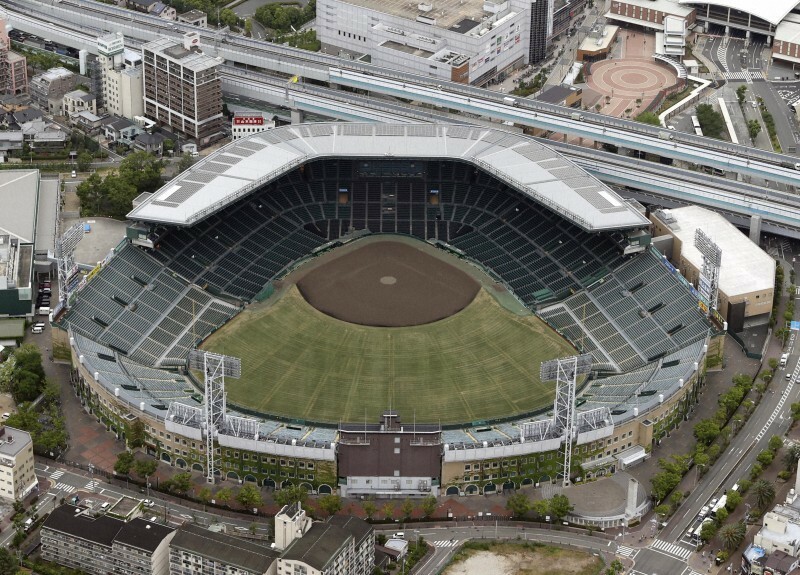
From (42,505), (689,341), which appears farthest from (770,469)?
(42,505)

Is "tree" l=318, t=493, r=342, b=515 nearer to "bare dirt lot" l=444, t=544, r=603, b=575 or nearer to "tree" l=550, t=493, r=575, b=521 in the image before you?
"bare dirt lot" l=444, t=544, r=603, b=575

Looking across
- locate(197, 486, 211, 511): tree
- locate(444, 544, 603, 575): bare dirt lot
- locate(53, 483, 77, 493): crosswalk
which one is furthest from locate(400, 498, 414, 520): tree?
locate(53, 483, 77, 493): crosswalk

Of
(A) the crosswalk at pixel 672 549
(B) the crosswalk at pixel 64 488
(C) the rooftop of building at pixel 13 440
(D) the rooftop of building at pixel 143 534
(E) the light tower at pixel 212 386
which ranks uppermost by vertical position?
(E) the light tower at pixel 212 386

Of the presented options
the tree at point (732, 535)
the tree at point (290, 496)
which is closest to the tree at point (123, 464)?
the tree at point (290, 496)

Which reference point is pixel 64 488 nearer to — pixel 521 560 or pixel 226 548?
pixel 226 548

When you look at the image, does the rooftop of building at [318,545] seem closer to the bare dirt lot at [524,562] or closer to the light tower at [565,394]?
the bare dirt lot at [524,562]

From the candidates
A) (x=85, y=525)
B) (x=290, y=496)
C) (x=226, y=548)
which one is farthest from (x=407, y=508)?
(x=85, y=525)
